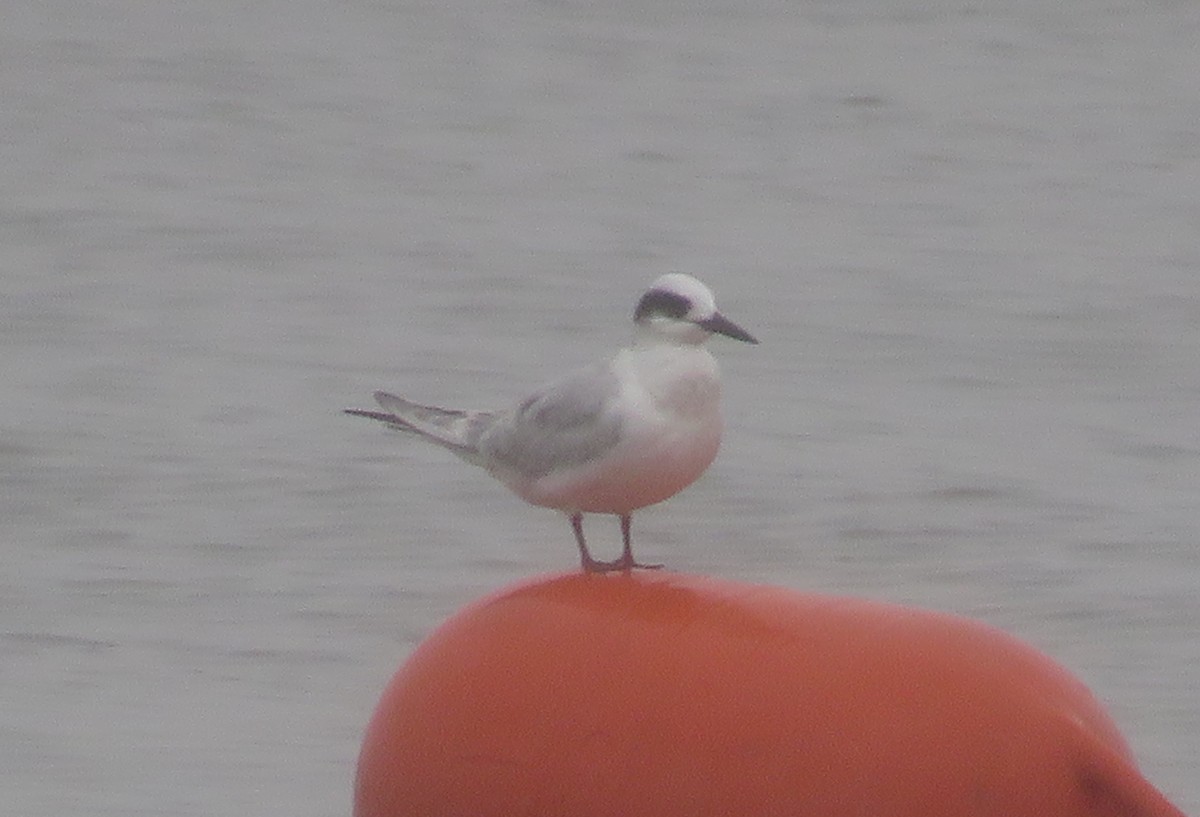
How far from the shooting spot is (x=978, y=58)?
15625 millimetres

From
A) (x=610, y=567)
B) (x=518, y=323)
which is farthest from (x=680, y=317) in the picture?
(x=518, y=323)

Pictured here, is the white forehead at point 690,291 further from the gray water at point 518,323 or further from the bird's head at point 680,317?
the gray water at point 518,323

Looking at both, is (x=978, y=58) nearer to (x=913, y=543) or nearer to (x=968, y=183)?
(x=968, y=183)

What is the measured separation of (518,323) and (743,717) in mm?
7094

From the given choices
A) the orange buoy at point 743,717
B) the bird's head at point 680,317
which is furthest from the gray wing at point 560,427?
the orange buoy at point 743,717

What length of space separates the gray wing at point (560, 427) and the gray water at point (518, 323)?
1.97 meters

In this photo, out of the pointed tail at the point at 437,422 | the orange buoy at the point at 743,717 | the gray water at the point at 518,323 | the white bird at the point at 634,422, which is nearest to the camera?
the orange buoy at the point at 743,717

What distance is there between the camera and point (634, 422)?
516 cm

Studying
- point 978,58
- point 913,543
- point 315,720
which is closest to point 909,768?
point 315,720

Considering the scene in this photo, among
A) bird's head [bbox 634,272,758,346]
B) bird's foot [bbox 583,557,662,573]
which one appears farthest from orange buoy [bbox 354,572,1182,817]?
bird's head [bbox 634,272,758,346]

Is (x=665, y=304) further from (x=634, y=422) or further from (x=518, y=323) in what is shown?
(x=518, y=323)

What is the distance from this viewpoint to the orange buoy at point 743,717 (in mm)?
4875

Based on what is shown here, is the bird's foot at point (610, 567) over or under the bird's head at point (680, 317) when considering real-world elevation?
under

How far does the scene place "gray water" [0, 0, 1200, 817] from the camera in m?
8.52
